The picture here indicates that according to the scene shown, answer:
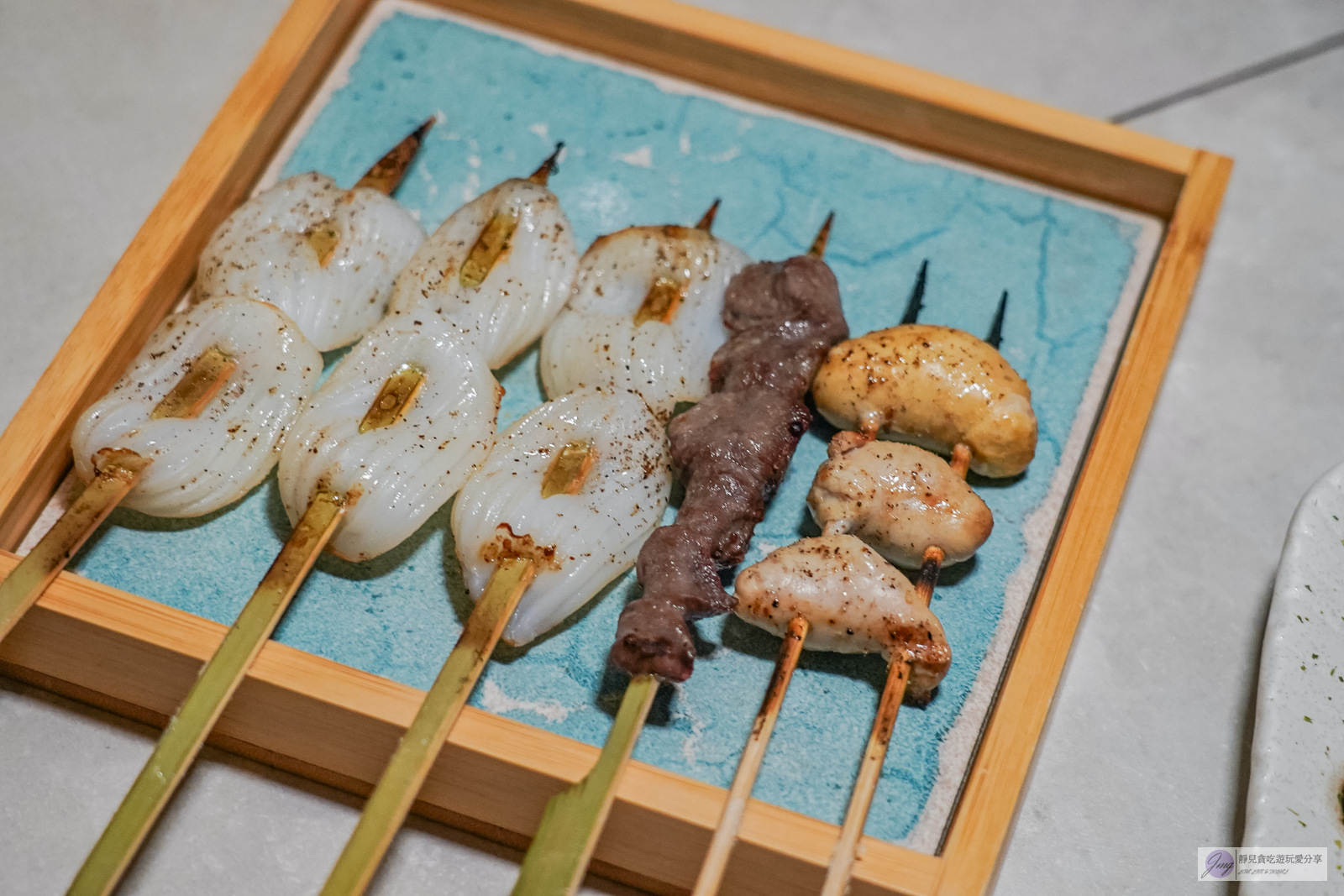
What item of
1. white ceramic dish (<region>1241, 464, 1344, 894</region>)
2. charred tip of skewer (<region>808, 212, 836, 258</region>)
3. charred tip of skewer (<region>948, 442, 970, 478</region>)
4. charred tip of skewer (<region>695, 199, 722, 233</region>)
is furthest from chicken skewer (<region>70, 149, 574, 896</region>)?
white ceramic dish (<region>1241, 464, 1344, 894</region>)

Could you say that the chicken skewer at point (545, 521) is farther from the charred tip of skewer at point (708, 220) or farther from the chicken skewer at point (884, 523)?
the charred tip of skewer at point (708, 220)

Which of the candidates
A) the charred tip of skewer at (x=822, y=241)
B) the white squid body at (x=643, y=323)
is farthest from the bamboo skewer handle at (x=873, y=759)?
the charred tip of skewer at (x=822, y=241)

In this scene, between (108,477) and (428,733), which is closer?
(428,733)

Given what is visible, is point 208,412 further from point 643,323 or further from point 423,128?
point 423,128

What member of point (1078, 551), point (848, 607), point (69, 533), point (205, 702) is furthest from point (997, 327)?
point (69, 533)

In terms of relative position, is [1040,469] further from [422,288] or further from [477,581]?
[422,288]

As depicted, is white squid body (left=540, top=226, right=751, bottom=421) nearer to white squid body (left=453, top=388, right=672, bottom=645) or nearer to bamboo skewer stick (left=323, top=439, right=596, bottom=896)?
white squid body (left=453, top=388, right=672, bottom=645)
